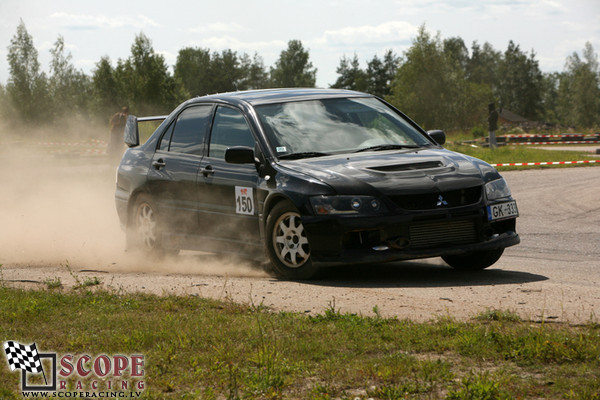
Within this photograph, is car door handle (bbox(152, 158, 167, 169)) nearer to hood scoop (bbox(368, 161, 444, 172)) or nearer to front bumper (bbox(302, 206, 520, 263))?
front bumper (bbox(302, 206, 520, 263))

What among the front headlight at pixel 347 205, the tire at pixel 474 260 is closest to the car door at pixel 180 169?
the front headlight at pixel 347 205

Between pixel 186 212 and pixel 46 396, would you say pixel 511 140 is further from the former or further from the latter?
pixel 46 396

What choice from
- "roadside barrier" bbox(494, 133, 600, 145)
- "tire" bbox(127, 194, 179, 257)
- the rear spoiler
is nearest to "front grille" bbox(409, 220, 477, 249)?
"tire" bbox(127, 194, 179, 257)

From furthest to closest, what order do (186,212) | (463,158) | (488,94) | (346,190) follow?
(488,94) < (186,212) < (463,158) < (346,190)

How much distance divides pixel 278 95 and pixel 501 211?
106 inches

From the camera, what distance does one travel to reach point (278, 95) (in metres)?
9.51

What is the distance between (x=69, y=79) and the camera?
4309 inches

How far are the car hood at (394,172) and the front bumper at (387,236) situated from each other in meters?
0.24

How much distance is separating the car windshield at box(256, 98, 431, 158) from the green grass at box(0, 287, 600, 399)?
7.88 feet

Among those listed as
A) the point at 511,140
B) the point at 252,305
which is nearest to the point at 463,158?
the point at 252,305

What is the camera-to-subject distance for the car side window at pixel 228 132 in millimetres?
9062

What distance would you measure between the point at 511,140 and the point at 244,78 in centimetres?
10036

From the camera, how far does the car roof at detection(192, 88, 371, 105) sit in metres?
9.33

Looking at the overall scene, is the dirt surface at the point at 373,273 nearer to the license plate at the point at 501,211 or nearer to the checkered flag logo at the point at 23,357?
the license plate at the point at 501,211
